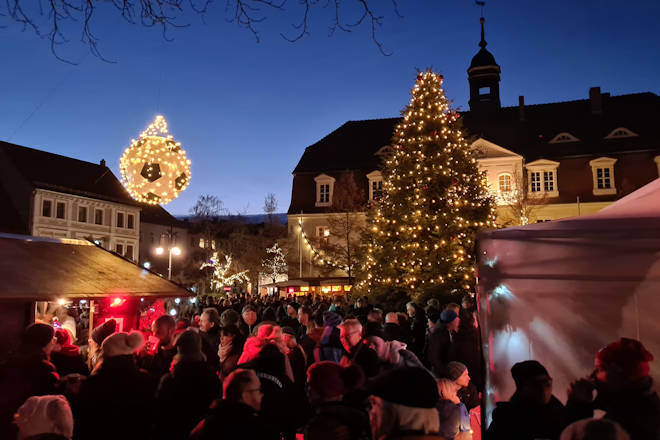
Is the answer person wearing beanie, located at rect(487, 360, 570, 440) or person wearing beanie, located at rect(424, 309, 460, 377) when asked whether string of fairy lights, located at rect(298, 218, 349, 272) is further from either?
person wearing beanie, located at rect(487, 360, 570, 440)

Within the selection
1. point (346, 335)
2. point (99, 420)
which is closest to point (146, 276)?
point (346, 335)

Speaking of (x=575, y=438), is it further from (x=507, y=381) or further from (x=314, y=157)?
(x=314, y=157)

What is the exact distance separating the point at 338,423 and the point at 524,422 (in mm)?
1263

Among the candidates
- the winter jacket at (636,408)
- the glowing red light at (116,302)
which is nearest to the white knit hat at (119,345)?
the winter jacket at (636,408)

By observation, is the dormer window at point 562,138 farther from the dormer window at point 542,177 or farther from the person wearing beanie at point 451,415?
the person wearing beanie at point 451,415

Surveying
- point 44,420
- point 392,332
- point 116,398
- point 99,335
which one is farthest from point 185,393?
point 392,332

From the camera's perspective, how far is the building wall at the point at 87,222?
41438mm

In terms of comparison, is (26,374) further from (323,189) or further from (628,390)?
(323,189)

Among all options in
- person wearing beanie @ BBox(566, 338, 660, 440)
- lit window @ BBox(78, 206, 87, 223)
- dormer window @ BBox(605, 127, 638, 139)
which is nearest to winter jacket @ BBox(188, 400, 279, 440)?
person wearing beanie @ BBox(566, 338, 660, 440)

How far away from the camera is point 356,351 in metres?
5.80

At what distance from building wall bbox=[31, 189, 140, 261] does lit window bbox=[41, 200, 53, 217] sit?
9 centimetres

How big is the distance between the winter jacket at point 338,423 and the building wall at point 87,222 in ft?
134

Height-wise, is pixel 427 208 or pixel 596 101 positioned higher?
pixel 596 101

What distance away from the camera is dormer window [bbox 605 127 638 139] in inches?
1448
